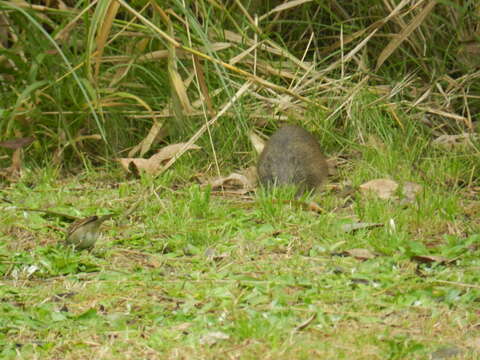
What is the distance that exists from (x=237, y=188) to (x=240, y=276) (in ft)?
5.16

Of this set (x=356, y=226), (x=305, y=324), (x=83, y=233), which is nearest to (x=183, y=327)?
(x=305, y=324)

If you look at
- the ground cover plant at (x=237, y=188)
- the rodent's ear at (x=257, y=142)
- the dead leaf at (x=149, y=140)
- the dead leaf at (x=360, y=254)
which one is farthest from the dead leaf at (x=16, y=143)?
the dead leaf at (x=360, y=254)

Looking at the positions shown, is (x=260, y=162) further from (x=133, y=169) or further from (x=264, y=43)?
(x=264, y=43)

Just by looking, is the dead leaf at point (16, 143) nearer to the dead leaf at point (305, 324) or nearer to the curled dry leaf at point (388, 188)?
the curled dry leaf at point (388, 188)

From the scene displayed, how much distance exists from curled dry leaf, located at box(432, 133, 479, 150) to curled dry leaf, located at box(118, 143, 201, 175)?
4.92ft

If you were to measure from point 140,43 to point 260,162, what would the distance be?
1.16 metres

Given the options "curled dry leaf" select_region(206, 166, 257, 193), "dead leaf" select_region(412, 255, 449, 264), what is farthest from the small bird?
"dead leaf" select_region(412, 255, 449, 264)

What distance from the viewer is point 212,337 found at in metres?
2.75

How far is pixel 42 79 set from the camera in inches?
207

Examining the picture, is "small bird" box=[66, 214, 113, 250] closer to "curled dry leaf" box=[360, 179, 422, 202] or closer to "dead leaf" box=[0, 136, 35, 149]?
"dead leaf" box=[0, 136, 35, 149]

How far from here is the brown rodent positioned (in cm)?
473

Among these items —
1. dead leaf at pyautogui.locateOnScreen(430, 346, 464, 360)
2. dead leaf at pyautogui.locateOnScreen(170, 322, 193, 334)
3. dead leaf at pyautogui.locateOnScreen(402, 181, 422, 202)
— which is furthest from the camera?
dead leaf at pyautogui.locateOnScreen(402, 181, 422, 202)

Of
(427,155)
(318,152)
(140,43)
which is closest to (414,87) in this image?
(427,155)

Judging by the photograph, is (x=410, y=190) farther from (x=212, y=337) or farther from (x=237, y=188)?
(x=212, y=337)
